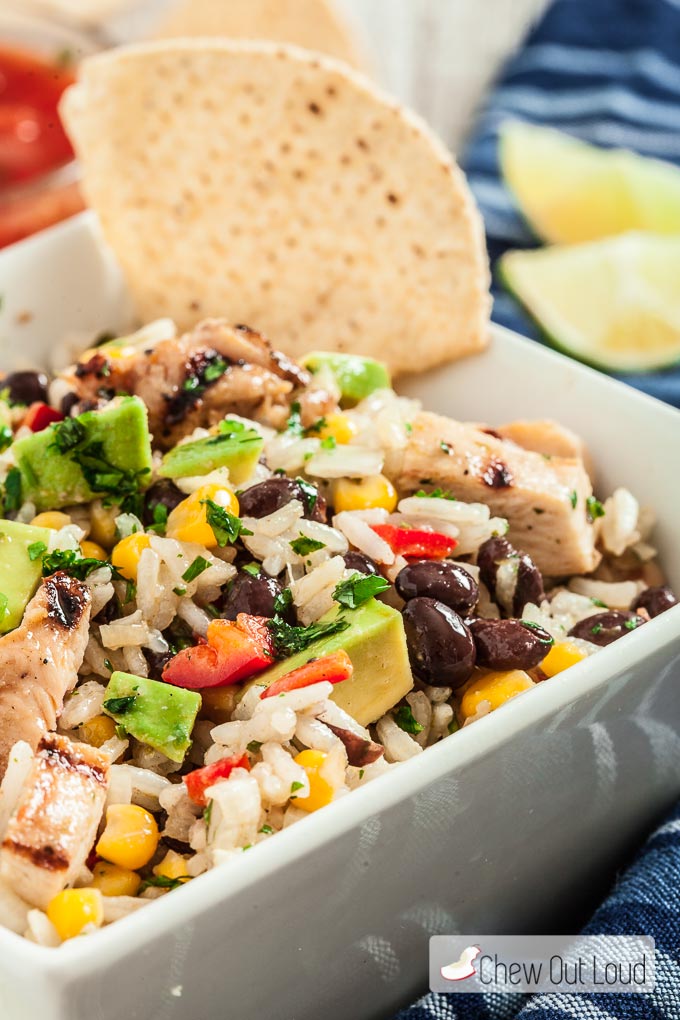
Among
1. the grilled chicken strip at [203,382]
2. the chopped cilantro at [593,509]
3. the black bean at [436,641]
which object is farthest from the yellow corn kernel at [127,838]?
the chopped cilantro at [593,509]

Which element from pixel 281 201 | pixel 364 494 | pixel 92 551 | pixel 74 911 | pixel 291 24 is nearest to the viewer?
pixel 74 911

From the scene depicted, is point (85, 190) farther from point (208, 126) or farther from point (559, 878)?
point (559, 878)

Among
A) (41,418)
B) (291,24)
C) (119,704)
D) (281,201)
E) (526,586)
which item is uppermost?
(291,24)

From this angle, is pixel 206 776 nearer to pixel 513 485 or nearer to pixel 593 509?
pixel 513 485

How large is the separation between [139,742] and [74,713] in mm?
143

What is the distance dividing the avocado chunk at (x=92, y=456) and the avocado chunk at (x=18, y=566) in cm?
19

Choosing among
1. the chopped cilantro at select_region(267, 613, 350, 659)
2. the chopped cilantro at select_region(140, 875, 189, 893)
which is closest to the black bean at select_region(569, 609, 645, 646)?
the chopped cilantro at select_region(267, 613, 350, 659)

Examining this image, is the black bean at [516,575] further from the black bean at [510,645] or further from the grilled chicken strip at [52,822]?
the grilled chicken strip at [52,822]

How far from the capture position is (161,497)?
9.51ft

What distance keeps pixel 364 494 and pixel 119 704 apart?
2.60ft

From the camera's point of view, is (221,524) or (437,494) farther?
(437,494)

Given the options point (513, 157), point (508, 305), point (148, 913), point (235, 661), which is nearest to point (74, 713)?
point (235, 661)

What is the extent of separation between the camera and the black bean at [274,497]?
9.12 feet

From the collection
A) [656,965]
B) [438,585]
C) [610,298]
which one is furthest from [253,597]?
[610,298]
